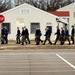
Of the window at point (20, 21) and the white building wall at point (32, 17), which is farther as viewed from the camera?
the white building wall at point (32, 17)

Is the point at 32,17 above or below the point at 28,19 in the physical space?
above

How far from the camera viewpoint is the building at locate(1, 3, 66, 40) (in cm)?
5344

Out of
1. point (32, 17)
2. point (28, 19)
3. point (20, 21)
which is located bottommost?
point (20, 21)

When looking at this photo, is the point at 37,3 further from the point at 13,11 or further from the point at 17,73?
the point at 17,73

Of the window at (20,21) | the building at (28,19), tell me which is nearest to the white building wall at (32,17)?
the building at (28,19)

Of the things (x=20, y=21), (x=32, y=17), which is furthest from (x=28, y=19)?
(x=20, y=21)

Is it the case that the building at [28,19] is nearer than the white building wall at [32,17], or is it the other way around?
the building at [28,19]

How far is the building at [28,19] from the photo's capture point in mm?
53438

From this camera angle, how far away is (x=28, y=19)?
53844 mm

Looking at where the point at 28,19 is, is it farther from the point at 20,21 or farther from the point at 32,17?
the point at 20,21

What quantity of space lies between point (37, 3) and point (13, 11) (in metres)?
53.6

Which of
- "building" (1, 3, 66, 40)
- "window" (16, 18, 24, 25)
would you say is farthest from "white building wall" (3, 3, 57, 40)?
"window" (16, 18, 24, 25)

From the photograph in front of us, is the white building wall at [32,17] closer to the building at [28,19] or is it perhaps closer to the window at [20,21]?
the building at [28,19]

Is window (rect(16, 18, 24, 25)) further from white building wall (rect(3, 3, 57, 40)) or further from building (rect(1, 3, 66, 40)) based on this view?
white building wall (rect(3, 3, 57, 40))
